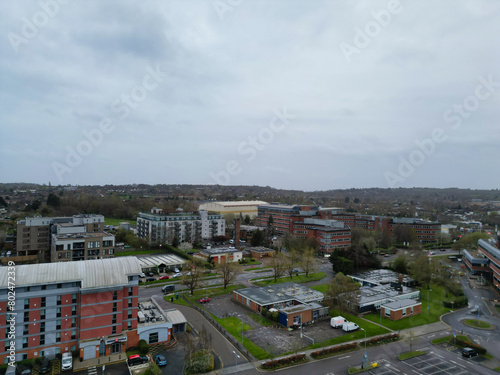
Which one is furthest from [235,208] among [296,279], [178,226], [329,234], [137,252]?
[296,279]

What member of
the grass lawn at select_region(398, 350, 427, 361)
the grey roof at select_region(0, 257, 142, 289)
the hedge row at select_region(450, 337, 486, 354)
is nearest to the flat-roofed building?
the grey roof at select_region(0, 257, 142, 289)

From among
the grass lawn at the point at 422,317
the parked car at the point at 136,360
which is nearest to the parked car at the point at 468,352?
the grass lawn at the point at 422,317

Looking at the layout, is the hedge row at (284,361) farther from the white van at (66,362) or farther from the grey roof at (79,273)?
the white van at (66,362)

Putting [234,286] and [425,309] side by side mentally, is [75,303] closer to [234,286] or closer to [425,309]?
[234,286]

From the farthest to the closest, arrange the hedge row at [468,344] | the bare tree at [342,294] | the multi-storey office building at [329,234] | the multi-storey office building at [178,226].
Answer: the multi-storey office building at [178,226] < the multi-storey office building at [329,234] < the bare tree at [342,294] < the hedge row at [468,344]

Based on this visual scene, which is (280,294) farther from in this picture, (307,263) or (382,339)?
(307,263)

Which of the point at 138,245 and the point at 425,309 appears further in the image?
the point at 138,245

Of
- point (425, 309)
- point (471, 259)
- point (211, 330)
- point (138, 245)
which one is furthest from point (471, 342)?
point (138, 245)
